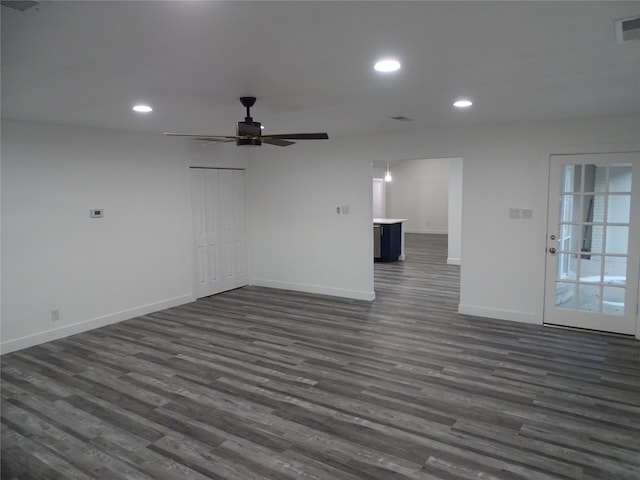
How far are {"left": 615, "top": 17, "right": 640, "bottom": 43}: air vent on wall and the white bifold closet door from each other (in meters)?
5.46

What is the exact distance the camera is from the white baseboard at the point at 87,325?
4699 mm

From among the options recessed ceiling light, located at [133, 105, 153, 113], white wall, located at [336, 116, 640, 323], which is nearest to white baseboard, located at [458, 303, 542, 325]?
white wall, located at [336, 116, 640, 323]

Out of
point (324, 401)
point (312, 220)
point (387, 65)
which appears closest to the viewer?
point (387, 65)

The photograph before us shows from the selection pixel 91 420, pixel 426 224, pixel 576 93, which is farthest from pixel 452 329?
pixel 426 224

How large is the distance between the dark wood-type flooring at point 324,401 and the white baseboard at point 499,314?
0.17 meters

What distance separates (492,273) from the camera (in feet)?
18.2

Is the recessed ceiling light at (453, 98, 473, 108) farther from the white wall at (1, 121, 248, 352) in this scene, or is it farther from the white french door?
the white wall at (1, 121, 248, 352)

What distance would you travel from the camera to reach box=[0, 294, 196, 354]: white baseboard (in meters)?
4.70

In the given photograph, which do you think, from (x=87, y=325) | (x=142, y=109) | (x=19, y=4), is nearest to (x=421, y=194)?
(x=87, y=325)

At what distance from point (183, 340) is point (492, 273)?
3838mm

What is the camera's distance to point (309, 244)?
23.0ft

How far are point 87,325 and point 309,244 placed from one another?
130 inches

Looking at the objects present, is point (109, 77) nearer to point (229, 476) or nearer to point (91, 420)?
point (91, 420)

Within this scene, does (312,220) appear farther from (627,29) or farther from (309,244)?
(627,29)
